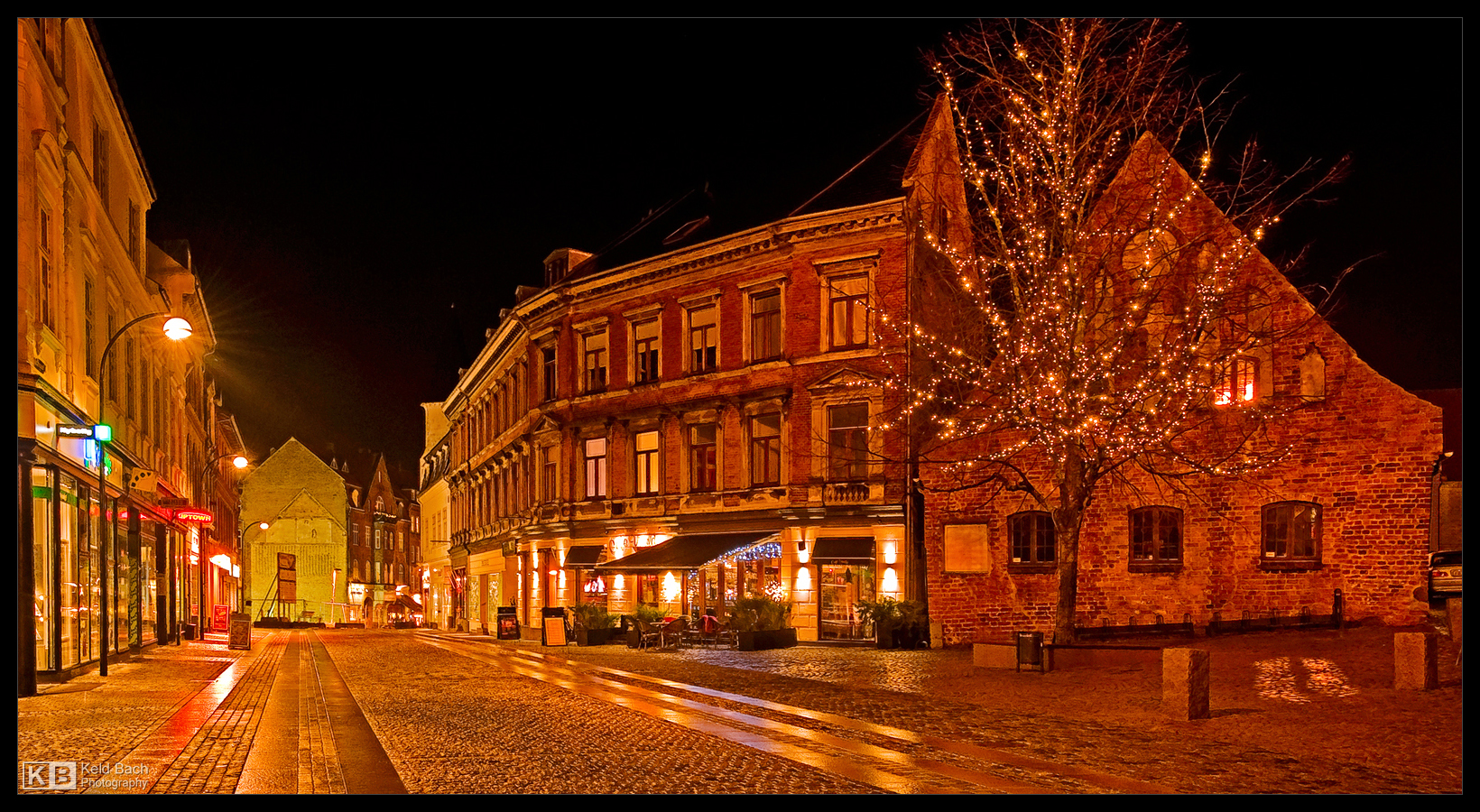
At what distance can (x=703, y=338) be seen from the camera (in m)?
36.9

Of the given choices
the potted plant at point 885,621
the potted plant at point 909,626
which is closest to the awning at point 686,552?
the potted plant at point 885,621

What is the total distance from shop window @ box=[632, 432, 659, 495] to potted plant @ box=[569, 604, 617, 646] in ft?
18.1

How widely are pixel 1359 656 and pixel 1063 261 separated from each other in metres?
7.37

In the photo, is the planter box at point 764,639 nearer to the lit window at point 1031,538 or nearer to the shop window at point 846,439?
the shop window at point 846,439

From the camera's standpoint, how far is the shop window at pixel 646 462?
125 ft

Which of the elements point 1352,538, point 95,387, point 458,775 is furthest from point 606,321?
point 458,775

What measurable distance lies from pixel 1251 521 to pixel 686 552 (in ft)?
45.5

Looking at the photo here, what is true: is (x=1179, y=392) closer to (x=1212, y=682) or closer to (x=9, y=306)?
(x=1212, y=682)

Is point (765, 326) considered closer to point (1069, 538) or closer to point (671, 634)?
point (671, 634)

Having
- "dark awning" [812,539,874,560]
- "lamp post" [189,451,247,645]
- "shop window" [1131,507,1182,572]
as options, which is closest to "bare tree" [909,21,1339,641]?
"shop window" [1131,507,1182,572]

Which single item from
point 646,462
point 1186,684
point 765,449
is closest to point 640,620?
point 765,449

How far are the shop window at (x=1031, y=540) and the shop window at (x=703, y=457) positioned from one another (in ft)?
33.6

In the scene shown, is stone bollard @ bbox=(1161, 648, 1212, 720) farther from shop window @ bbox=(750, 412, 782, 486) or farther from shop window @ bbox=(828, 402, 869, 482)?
shop window @ bbox=(750, 412, 782, 486)

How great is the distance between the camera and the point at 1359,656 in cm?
1994
